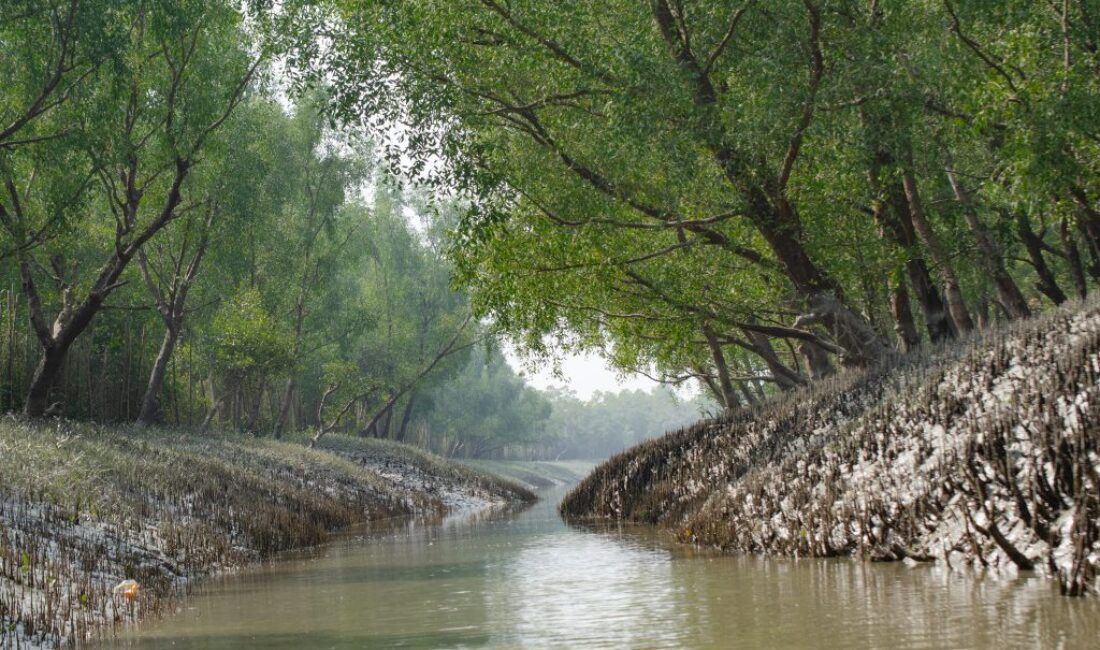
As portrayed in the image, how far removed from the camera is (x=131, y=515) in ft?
49.0

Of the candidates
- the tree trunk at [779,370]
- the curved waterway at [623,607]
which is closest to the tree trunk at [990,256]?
the tree trunk at [779,370]

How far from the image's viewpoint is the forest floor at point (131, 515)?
9836 mm

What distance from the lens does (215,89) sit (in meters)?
26.0

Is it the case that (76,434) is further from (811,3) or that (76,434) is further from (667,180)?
(811,3)

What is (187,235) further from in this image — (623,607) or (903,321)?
(623,607)

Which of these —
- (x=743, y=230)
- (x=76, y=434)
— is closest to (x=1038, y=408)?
(x=743, y=230)

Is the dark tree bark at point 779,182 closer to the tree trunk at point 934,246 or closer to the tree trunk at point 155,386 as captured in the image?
the tree trunk at point 934,246

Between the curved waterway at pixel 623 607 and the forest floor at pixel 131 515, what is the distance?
70 cm

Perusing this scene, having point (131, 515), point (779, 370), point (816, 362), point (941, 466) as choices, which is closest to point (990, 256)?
point (816, 362)

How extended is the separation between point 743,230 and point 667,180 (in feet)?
17.0

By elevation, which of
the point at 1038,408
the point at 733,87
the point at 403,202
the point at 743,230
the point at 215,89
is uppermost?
the point at 403,202

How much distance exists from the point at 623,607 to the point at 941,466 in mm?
3979

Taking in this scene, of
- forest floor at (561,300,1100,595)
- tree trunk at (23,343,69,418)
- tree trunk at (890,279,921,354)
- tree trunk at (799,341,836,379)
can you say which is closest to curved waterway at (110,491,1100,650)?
forest floor at (561,300,1100,595)

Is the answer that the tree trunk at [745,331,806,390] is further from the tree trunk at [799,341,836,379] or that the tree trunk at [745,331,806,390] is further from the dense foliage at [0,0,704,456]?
the dense foliage at [0,0,704,456]
